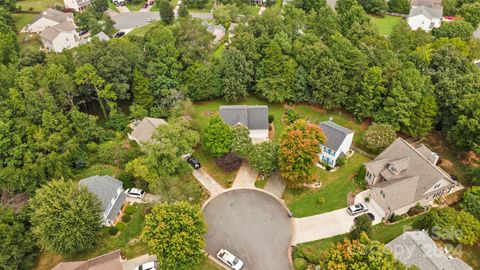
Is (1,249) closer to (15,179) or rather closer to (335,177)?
(15,179)

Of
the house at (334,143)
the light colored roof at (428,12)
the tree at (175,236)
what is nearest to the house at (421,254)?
the house at (334,143)

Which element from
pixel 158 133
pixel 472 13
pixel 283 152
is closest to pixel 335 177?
pixel 283 152

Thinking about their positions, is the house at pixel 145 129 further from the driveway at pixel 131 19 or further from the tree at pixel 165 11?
the driveway at pixel 131 19

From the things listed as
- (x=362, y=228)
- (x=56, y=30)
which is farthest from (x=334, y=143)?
(x=56, y=30)

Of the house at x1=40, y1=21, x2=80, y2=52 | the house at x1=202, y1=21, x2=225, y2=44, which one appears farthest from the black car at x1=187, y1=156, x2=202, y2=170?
the house at x1=40, y1=21, x2=80, y2=52

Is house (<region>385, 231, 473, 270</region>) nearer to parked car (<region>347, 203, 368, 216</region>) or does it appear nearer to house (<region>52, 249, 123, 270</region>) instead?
parked car (<region>347, 203, 368, 216</region>)
